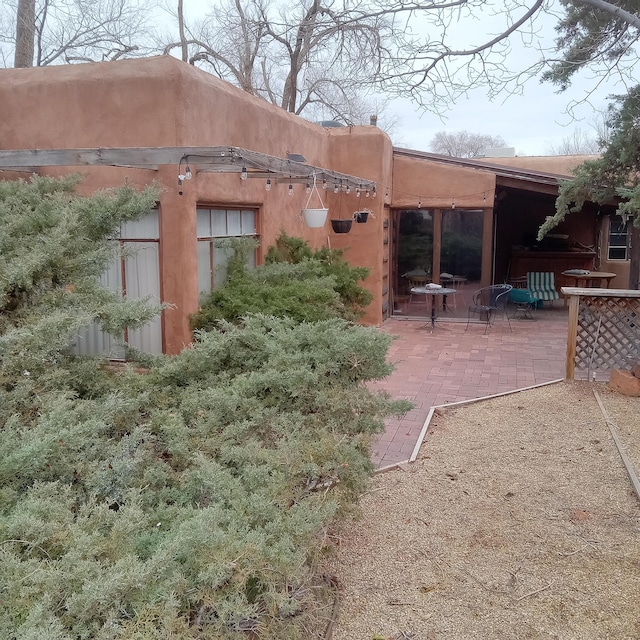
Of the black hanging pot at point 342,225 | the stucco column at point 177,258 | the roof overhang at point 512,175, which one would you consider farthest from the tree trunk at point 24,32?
the stucco column at point 177,258

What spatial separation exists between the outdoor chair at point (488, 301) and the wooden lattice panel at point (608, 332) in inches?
123

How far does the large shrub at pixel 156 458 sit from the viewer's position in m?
1.84

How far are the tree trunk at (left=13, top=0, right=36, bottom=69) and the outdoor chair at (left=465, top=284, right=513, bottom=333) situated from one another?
11.9 meters

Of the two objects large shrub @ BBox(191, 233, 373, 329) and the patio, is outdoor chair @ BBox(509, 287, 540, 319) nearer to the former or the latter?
the patio

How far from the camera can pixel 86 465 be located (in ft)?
8.46

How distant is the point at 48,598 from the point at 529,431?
16.1 feet

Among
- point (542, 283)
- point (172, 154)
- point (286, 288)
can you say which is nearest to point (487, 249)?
point (542, 283)

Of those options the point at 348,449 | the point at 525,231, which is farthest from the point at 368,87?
the point at 525,231

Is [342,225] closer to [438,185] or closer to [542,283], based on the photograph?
[438,185]

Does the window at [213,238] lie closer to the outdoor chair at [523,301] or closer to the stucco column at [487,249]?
the stucco column at [487,249]

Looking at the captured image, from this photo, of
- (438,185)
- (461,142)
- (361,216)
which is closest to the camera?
(361,216)

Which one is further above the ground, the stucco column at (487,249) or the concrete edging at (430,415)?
the stucco column at (487,249)

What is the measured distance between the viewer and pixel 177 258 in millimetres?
5738

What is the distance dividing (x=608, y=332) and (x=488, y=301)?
4.44 m
